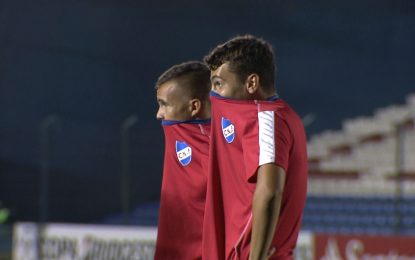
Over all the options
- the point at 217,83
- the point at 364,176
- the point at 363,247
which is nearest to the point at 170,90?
the point at 217,83

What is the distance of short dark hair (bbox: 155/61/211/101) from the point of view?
3.38 meters

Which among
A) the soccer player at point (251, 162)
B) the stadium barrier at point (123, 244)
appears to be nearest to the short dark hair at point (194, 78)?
the soccer player at point (251, 162)

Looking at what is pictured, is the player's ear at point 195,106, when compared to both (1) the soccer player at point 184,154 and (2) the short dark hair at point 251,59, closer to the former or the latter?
(1) the soccer player at point 184,154

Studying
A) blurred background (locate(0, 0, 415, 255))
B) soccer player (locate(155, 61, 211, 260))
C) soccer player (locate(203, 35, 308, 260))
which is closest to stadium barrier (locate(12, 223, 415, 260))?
blurred background (locate(0, 0, 415, 255))

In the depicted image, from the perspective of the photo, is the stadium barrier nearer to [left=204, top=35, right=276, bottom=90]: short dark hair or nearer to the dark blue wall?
the dark blue wall

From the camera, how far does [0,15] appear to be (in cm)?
1670

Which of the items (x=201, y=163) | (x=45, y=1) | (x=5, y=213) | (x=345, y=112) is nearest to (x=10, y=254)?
(x=5, y=213)

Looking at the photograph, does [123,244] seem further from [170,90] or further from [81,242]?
[170,90]

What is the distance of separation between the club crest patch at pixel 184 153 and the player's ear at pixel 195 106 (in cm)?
10

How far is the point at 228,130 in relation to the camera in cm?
282

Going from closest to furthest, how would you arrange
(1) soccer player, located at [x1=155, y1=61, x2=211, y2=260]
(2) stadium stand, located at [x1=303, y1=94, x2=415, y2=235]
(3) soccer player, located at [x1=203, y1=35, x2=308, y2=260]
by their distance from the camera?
1. (3) soccer player, located at [x1=203, y1=35, x2=308, y2=260]
2. (1) soccer player, located at [x1=155, y1=61, x2=211, y2=260]
3. (2) stadium stand, located at [x1=303, y1=94, x2=415, y2=235]

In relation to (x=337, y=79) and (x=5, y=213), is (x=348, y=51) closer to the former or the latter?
(x=337, y=79)

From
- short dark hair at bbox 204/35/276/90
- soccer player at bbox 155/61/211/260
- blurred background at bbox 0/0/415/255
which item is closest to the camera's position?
short dark hair at bbox 204/35/276/90

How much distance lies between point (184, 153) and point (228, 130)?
56 centimetres
